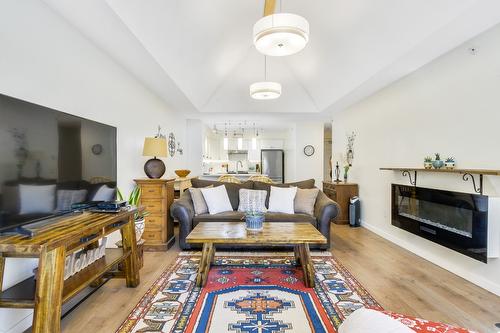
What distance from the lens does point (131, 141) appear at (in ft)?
12.8

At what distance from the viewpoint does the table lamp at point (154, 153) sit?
3.72 meters

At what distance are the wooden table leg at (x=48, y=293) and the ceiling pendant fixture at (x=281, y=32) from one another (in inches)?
88.2

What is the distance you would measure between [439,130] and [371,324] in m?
3.17

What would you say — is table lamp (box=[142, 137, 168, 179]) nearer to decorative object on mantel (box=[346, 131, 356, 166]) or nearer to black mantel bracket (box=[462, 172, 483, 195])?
black mantel bracket (box=[462, 172, 483, 195])

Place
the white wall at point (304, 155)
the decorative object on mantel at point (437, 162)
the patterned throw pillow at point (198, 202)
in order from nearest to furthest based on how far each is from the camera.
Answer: the decorative object on mantel at point (437, 162), the patterned throw pillow at point (198, 202), the white wall at point (304, 155)

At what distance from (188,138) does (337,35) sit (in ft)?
16.4

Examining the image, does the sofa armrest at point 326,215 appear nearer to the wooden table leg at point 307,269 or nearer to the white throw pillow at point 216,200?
the wooden table leg at point 307,269

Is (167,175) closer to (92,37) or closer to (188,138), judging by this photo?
(188,138)

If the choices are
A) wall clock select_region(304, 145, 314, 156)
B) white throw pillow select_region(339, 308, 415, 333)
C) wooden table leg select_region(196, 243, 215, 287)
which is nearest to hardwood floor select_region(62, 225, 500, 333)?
wooden table leg select_region(196, 243, 215, 287)

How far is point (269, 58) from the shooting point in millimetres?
5426

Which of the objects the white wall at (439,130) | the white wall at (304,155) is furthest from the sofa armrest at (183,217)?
the white wall at (304,155)

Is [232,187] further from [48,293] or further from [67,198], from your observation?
[48,293]

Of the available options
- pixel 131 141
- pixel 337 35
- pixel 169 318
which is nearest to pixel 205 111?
pixel 131 141

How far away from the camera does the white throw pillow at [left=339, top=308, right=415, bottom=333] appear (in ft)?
2.85
